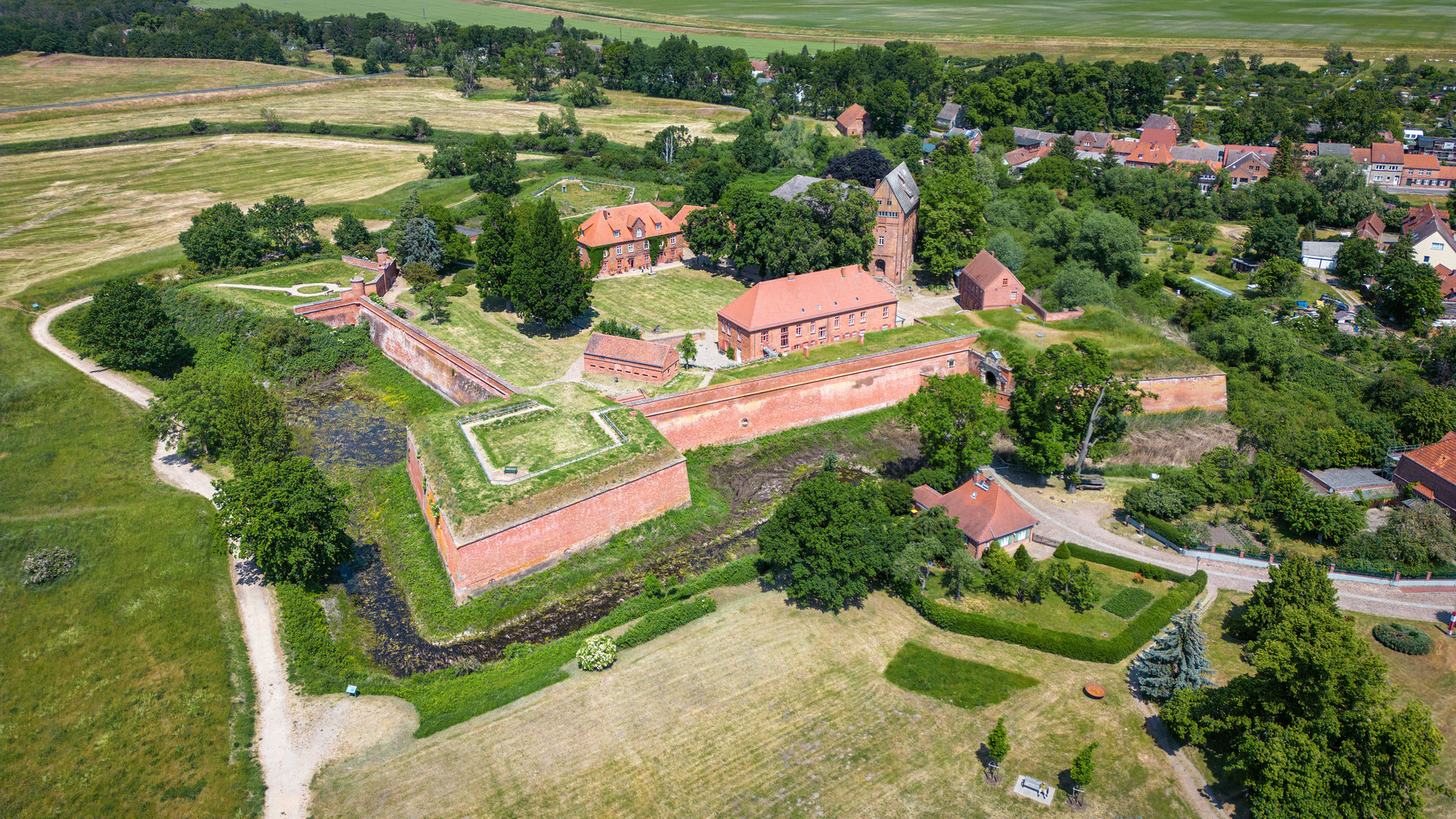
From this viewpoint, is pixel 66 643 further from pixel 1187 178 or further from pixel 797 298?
pixel 1187 178

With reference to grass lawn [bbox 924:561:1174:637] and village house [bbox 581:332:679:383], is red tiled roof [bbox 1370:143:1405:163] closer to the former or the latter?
grass lawn [bbox 924:561:1174:637]

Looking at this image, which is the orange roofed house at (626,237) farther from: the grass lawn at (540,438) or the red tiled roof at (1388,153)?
the red tiled roof at (1388,153)

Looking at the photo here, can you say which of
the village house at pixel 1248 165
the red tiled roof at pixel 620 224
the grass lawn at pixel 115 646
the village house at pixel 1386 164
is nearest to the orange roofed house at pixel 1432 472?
the red tiled roof at pixel 620 224

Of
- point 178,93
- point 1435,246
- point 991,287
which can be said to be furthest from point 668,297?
point 178,93

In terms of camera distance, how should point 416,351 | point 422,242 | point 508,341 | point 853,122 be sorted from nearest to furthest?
point 416,351, point 508,341, point 422,242, point 853,122

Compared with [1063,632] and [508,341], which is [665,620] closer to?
[1063,632]

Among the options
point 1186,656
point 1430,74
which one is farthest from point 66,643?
point 1430,74
